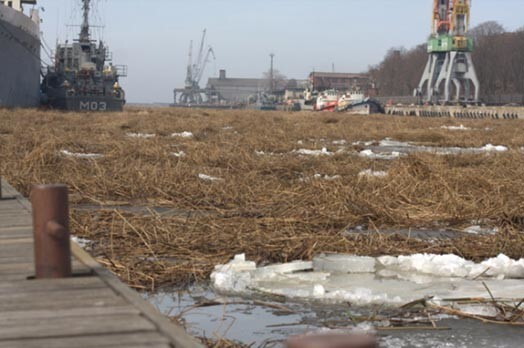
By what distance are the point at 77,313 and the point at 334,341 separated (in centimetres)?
185

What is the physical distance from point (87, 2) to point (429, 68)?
137 ft

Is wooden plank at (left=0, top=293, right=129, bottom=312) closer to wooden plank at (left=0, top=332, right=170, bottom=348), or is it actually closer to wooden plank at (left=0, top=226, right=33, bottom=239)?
wooden plank at (left=0, top=332, right=170, bottom=348)

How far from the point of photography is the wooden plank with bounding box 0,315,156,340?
2445 mm

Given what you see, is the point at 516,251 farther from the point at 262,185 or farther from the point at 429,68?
the point at 429,68

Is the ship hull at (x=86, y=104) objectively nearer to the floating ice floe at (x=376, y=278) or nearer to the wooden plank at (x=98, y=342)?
the floating ice floe at (x=376, y=278)

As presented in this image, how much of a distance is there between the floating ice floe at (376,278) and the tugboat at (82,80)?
1999 inches

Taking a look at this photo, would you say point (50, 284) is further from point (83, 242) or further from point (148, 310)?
point (83, 242)

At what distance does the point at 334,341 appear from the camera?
3.57 ft

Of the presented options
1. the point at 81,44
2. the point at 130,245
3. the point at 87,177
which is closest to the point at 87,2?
the point at 81,44

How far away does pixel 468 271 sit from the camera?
4.75 metres

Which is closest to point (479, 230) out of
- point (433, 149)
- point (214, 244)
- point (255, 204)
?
point (255, 204)

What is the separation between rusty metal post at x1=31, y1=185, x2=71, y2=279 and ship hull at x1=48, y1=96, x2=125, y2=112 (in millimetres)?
51733

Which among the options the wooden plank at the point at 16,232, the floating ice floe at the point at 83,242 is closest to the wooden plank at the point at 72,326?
the wooden plank at the point at 16,232

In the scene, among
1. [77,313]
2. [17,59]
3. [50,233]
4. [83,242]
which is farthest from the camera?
[17,59]
